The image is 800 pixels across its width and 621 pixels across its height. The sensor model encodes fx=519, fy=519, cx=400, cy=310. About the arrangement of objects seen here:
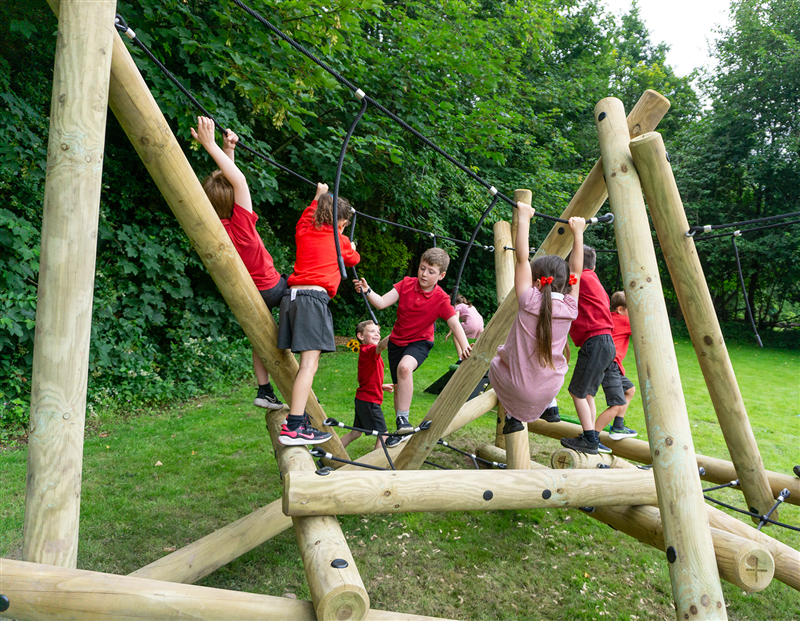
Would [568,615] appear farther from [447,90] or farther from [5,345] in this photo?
[447,90]

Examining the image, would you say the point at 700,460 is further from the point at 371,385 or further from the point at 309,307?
the point at 309,307

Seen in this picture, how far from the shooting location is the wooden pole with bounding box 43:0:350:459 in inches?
77.8

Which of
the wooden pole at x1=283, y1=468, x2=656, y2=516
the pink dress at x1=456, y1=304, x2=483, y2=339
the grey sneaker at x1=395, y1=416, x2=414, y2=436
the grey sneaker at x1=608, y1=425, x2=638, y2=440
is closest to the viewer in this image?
the wooden pole at x1=283, y1=468, x2=656, y2=516

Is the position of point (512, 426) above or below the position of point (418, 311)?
below

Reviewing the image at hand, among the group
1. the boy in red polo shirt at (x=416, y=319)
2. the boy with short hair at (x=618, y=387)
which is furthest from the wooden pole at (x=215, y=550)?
the boy with short hair at (x=618, y=387)

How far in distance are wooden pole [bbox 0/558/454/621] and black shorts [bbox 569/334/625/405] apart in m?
2.61

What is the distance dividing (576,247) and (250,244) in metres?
1.73

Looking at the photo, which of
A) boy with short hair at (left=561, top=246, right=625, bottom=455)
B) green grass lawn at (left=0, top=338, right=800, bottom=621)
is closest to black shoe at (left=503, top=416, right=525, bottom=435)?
boy with short hair at (left=561, top=246, right=625, bottom=455)

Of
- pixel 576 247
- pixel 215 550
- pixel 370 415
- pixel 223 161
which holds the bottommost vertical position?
pixel 215 550

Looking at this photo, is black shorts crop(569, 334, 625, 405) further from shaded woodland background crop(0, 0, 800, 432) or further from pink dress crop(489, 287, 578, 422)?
shaded woodland background crop(0, 0, 800, 432)

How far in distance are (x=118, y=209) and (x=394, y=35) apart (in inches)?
214

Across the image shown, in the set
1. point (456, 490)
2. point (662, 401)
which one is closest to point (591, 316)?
point (662, 401)

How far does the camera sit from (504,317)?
2.78m

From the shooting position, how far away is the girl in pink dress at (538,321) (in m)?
2.53
